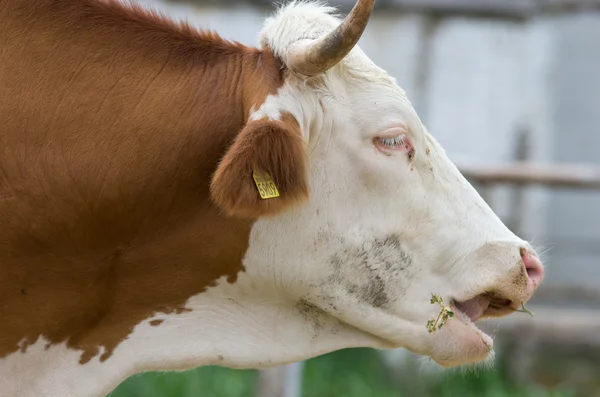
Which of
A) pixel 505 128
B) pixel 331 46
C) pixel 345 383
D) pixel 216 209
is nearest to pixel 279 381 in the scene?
pixel 345 383

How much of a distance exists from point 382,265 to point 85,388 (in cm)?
99

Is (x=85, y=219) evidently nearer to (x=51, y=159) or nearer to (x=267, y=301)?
(x=51, y=159)

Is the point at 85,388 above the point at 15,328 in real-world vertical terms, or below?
below

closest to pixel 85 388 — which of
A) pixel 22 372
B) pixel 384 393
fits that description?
pixel 22 372

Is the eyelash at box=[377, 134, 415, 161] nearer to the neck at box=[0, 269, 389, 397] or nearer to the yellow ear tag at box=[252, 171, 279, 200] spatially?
the yellow ear tag at box=[252, 171, 279, 200]

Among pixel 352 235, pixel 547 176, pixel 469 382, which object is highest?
pixel 352 235

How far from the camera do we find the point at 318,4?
329 cm

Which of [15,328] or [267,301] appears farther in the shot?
[267,301]

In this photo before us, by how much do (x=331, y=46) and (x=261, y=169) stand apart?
1.34 ft

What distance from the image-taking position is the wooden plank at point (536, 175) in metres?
7.23

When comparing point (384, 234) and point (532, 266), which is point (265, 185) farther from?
point (532, 266)

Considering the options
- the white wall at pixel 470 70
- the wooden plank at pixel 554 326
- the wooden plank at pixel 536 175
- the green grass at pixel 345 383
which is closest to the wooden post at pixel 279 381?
the green grass at pixel 345 383

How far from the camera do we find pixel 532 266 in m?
3.11

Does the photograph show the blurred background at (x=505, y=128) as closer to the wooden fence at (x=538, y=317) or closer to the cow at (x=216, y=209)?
the wooden fence at (x=538, y=317)
